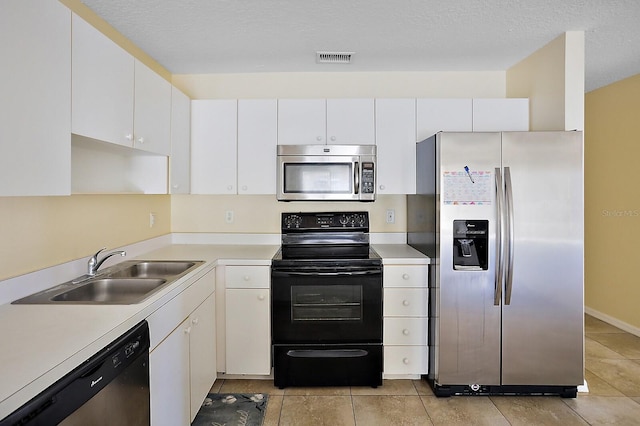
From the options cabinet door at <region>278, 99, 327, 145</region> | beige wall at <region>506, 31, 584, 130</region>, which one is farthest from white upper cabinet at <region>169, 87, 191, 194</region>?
beige wall at <region>506, 31, 584, 130</region>

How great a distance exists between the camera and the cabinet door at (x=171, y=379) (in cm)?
162

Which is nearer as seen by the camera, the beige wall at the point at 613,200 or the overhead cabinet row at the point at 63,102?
the overhead cabinet row at the point at 63,102

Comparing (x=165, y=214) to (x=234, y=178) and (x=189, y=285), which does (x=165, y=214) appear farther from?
(x=189, y=285)

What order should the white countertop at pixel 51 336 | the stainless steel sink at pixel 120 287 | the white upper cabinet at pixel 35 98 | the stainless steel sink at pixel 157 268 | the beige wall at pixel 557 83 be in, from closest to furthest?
the white countertop at pixel 51 336, the white upper cabinet at pixel 35 98, the stainless steel sink at pixel 120 287, the stainless steel sink at pixel 157 268, the beige wall at pixel 557 83

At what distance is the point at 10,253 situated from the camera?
5.45 feet

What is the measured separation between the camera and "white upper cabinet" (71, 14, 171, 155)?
5.26 ft

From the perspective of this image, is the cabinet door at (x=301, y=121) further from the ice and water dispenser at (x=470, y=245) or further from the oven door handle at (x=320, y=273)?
the ice and water dispenser at (x=470, y=245)

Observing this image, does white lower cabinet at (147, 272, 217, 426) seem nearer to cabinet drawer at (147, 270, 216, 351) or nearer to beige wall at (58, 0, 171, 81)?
cabinet drawer at (147, 270, 216, 351)

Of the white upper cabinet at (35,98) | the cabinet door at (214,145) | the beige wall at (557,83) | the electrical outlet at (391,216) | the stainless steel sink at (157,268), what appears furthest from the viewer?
the electrical outlet at (391,216)

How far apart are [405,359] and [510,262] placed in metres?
0.97

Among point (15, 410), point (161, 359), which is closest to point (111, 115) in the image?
point (161, 359)

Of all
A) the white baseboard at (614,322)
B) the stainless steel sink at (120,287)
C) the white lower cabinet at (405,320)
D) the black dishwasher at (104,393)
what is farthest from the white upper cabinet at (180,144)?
the white baseboard at (614,322)

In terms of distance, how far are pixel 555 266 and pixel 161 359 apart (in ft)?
7.64

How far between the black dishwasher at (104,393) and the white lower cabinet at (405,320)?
5.33 ft
